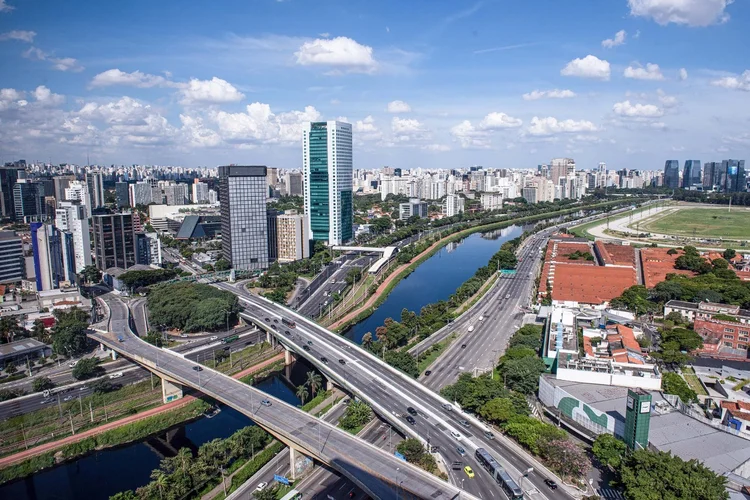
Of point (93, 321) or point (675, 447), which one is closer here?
point (675, 447)

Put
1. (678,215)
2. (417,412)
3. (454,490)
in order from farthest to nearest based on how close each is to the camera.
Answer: (678,215) < (417,412) < (454,490)

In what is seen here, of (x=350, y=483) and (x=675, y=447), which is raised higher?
(x=675, y=447)

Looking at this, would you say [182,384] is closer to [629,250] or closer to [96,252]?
[96,252]

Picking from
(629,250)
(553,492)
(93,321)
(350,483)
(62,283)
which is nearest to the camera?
(553,492)

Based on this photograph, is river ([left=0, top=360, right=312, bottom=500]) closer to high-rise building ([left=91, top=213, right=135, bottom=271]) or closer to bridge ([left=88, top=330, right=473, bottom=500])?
bridge ([left=88, top=330, right=473, bottom=500])

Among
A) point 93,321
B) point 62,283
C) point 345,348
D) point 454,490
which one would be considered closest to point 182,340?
point 93,321

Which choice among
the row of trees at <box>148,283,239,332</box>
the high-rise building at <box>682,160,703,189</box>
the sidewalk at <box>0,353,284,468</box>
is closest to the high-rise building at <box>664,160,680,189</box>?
the high-rise building at <box>682,160,703,189</box>

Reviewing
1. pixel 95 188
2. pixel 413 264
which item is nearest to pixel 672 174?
pixel 413 264

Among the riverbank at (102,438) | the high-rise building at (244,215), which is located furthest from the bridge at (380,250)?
the riverbank at (102,438)
